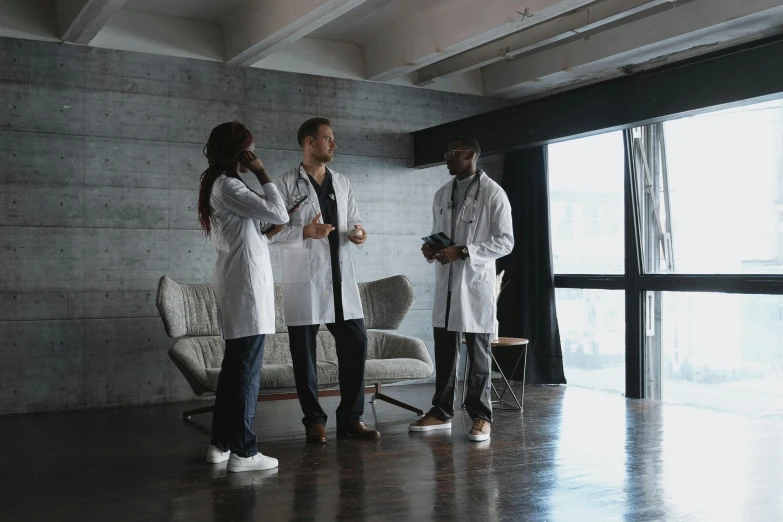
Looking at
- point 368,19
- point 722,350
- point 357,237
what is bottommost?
point 722,350

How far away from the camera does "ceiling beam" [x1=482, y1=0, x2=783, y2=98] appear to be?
559cm

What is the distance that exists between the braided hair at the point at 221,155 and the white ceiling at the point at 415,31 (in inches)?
65.8

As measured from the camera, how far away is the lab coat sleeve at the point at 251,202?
11.9 ft

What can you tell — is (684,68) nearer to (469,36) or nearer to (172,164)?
(469,36)

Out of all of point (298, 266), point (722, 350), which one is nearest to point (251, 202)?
point (298, 266)

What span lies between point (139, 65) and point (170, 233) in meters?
1.29

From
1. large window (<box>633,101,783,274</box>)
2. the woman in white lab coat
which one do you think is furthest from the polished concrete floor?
large window (<box>633,101,783,274</box>)

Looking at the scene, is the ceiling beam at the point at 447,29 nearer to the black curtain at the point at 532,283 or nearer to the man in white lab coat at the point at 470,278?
the man in white lab coat at the point at 470,278

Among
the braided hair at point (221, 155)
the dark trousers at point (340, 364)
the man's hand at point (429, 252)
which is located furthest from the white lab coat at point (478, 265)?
the braided hair at point (221, 155)

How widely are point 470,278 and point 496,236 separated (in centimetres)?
27

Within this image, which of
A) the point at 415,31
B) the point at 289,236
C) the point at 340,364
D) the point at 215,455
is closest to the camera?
the point at 215,455

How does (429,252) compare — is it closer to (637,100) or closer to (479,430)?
(479,430)

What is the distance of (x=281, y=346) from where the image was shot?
6.11 metres

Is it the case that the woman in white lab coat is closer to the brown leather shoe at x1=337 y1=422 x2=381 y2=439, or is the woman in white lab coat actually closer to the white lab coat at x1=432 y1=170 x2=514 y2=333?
the brown leather shoe at x1=337 y1=422 x2=381 y2=439
